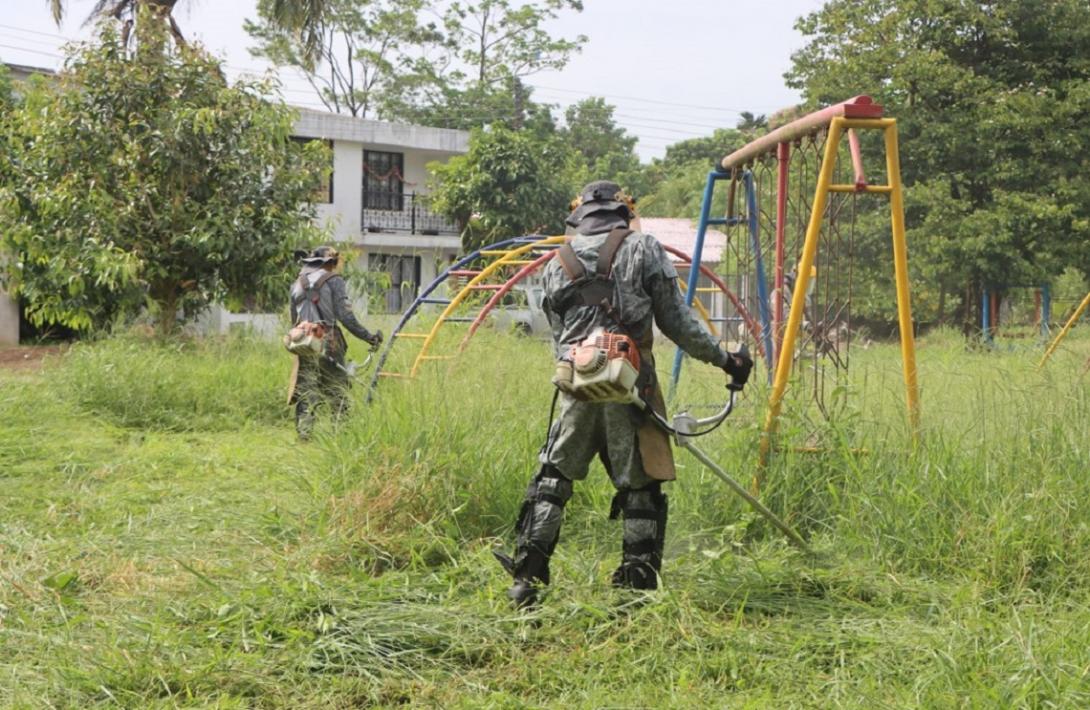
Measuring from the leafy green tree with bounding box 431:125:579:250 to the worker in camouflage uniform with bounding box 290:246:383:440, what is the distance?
1480cm

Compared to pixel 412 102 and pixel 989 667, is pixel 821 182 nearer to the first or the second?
pixel 989 667

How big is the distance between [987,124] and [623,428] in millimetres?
16973

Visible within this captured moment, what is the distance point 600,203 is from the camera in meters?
4.95

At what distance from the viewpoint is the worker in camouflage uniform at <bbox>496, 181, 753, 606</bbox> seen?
4688mm

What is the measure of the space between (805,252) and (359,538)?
2.41m

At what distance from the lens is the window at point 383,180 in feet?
93.7

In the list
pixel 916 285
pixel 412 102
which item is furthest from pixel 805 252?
pixel 412 102

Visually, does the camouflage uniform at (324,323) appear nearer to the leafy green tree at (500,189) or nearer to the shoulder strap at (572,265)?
the shoulder strap at (572,265)

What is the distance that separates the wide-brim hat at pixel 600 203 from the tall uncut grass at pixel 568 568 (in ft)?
Answer: 4.55

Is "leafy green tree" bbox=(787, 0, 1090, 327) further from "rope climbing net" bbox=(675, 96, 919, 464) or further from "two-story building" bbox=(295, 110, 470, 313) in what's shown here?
"rope climbing net" bbox=(675, 96, 919, 464)

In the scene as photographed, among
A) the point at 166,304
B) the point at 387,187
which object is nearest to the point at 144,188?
the point at 166,304

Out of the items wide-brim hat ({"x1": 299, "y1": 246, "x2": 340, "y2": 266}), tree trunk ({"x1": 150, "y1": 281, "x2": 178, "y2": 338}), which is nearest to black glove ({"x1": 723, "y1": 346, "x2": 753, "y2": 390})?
wide-brim hat ({"x1": 299, "y1": 246, "x2": 340, "y2": 266})

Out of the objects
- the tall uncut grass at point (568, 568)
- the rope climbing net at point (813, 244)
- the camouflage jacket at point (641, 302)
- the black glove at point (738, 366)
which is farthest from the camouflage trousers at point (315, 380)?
the black glove at point (738, 366)

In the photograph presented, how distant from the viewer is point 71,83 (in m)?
13.8
